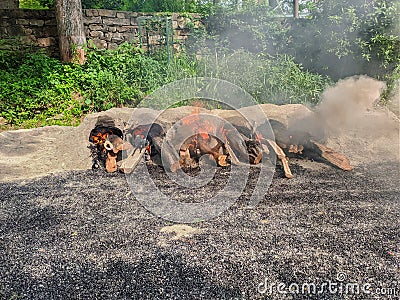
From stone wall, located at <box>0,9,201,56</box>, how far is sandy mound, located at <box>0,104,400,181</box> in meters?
3.10

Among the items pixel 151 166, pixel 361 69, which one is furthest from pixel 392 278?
pixel 361 69

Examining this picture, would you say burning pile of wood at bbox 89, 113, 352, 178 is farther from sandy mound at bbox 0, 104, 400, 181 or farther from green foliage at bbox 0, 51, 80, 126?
green foliage at bbox 0, 51, 80, 126

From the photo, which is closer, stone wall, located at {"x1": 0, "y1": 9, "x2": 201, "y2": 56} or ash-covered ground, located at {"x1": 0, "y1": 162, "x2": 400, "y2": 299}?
ash-covered ground, located at {"x1": 0, "y1": 162, "x2": 400, "y2": 299}

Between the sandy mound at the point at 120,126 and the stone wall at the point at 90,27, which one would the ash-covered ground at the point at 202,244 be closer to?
the sandy mound at the point at 120,126

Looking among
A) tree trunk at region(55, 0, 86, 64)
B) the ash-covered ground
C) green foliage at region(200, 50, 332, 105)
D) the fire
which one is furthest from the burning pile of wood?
tree trunk at region(55, 0, 86, 64)

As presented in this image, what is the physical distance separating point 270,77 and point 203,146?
2849mm

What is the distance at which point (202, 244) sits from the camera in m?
2.82

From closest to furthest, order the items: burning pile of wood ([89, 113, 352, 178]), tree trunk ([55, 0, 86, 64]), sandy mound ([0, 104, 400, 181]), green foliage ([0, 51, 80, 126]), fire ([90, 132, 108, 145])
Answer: burning pile of wood ([89, 113, 352, 178]), sandy mound ([0, 104, 400, 181]), fire ([90, 132, 108, 145]), green foliage ([0, 51, 80, 126]), tree trunk ([55, 0, 86, 64])

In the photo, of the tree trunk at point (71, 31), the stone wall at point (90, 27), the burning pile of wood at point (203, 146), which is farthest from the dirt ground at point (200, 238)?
the stone wall at point (90, 27)

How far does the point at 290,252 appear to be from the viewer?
2672 mm

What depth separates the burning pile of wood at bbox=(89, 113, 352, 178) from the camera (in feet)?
14.8

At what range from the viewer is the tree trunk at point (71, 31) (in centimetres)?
710

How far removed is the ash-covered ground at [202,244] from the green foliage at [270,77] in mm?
2710

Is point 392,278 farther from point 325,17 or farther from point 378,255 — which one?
point 325,17
